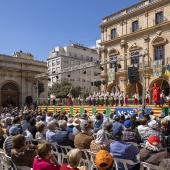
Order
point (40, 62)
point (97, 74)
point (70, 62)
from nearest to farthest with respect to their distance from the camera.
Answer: point (40, 62) → point (70, 62) → point (97, 74)

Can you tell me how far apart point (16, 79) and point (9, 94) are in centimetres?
247

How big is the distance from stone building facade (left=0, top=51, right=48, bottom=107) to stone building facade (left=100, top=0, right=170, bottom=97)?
1133 centimetres

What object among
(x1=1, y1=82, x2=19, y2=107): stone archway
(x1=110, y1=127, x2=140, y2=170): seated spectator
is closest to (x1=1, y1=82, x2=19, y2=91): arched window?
(x1=1, y1=82, x2=19, y2=107): stone archway

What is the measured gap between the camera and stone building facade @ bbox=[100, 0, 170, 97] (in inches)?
950

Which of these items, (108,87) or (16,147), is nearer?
(16,147)

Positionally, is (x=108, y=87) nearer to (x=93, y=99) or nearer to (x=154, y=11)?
(x=93, y=99)

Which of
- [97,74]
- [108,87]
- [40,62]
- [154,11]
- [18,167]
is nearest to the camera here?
[18,167]

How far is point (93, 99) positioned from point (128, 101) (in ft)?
12.1

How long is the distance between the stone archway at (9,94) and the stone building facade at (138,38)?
1314cm

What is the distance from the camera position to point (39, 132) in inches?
256

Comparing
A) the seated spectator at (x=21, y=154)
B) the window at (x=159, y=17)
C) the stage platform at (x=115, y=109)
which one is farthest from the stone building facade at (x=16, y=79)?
the seated spectator at (x=21, y=154)

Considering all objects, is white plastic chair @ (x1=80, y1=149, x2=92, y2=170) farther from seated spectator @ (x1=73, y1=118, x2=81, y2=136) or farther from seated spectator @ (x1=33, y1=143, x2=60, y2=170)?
seated spectator @ (x1=33, y1=143, x2=60, y2=170)

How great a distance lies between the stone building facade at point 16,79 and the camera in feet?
102

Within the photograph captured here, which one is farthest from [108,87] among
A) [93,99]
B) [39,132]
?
[39,132]
